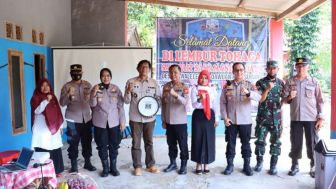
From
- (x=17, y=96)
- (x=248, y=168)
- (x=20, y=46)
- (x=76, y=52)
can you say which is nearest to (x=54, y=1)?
(x=76, y=52)

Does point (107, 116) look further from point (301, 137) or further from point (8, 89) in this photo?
point (301, 137)

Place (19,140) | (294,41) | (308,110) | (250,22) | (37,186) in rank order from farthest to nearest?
1. (294,41)
2. (250,22)
3. (19,140)
4. (308,110)
5. (37,186)

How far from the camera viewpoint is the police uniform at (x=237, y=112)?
4688mm

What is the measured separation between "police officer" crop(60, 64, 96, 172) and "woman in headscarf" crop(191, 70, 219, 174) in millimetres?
1383

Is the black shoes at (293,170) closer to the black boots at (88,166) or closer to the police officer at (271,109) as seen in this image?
the police officer at (271,109)

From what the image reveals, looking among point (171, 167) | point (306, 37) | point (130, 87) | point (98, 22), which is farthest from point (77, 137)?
point (306, 37)

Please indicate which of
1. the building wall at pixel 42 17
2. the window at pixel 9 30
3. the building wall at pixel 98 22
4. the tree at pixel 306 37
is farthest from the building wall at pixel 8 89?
the tree at pixel 306 37

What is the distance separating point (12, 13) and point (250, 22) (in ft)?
14.2

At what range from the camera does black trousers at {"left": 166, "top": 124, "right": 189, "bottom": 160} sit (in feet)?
15.7

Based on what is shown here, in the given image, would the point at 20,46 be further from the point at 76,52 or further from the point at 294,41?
the point at 294,41

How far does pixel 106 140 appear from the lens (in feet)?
15.6

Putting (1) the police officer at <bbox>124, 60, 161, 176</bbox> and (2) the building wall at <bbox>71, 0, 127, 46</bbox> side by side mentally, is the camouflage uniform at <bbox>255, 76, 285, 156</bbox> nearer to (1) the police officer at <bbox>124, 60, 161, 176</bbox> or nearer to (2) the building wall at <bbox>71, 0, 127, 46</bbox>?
(1) the police officer at <bbox>124, 60, 161, 176</bbox>

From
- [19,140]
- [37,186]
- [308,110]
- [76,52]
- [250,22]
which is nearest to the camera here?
[37,186]

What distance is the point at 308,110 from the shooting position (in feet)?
15.1
